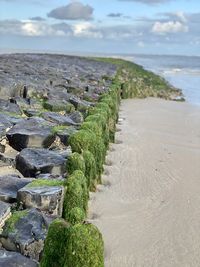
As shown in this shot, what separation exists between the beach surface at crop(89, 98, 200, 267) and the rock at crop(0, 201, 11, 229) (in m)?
1.86

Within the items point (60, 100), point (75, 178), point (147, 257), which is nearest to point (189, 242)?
point (147, 257)

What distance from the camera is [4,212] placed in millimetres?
6527

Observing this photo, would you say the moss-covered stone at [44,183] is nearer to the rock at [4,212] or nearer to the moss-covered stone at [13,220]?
the rock at [4,212]

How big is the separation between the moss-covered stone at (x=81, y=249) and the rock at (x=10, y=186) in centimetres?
197

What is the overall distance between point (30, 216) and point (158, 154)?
31.0ft

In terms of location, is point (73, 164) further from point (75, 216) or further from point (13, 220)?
point (13, 220)

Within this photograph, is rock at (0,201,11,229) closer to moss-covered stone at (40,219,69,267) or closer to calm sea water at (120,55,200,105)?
moss-covered stone at (40,219,69,267)

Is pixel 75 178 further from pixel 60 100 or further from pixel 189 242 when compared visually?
pixel 60 100

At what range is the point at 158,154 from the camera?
15.5m

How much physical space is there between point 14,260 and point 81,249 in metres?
0.74

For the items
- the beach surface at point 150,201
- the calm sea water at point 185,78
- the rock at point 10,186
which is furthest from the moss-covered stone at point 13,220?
the calm sea water at point 185,78

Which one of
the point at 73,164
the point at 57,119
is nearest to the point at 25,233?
the point at 73,164

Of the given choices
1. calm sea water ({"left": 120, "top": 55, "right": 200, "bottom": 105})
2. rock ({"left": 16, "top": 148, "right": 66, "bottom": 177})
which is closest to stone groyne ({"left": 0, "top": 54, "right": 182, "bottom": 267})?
rock ({"left": 16, "top": 148, "right": 66, "bottom": 177})

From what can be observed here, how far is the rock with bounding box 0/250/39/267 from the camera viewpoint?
17.7 ft
